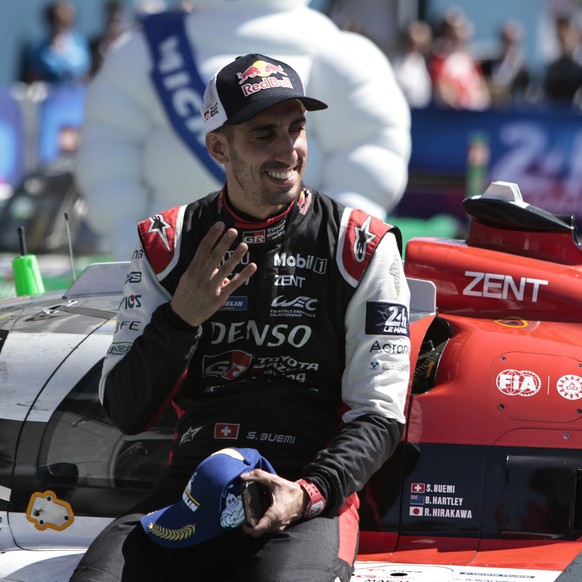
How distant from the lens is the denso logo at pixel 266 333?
8.82 feet

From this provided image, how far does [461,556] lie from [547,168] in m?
7.18

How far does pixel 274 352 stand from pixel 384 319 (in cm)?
26

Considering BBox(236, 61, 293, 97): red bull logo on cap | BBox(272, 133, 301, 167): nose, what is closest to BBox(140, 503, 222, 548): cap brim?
BBox(272, 133, 301, 167): nose

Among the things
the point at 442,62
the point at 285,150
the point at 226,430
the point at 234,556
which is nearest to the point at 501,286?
the point at 285,150

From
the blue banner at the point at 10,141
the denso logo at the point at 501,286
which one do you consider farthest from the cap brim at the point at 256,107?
the blue banner at the point at 10,141

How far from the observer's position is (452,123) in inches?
379

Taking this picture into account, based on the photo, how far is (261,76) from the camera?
2664 mm

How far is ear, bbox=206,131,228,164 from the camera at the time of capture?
9.07 feet

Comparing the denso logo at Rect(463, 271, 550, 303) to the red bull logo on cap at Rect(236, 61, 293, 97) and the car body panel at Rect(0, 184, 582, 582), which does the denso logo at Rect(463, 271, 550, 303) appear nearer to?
the car body panel at Rect(0, 184, 582, 582)

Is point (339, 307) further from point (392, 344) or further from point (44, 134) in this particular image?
point (44, 134)

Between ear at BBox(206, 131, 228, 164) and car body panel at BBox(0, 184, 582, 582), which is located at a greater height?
ear at BBox(206, 131, 228, 164)

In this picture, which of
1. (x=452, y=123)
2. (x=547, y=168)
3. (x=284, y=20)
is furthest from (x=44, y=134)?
(x=284, y=20)

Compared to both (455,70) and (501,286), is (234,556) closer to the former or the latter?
(501,286)

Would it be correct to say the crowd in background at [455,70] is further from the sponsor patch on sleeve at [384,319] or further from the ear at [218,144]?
the sponsor patch on sleeve at [384,319]
